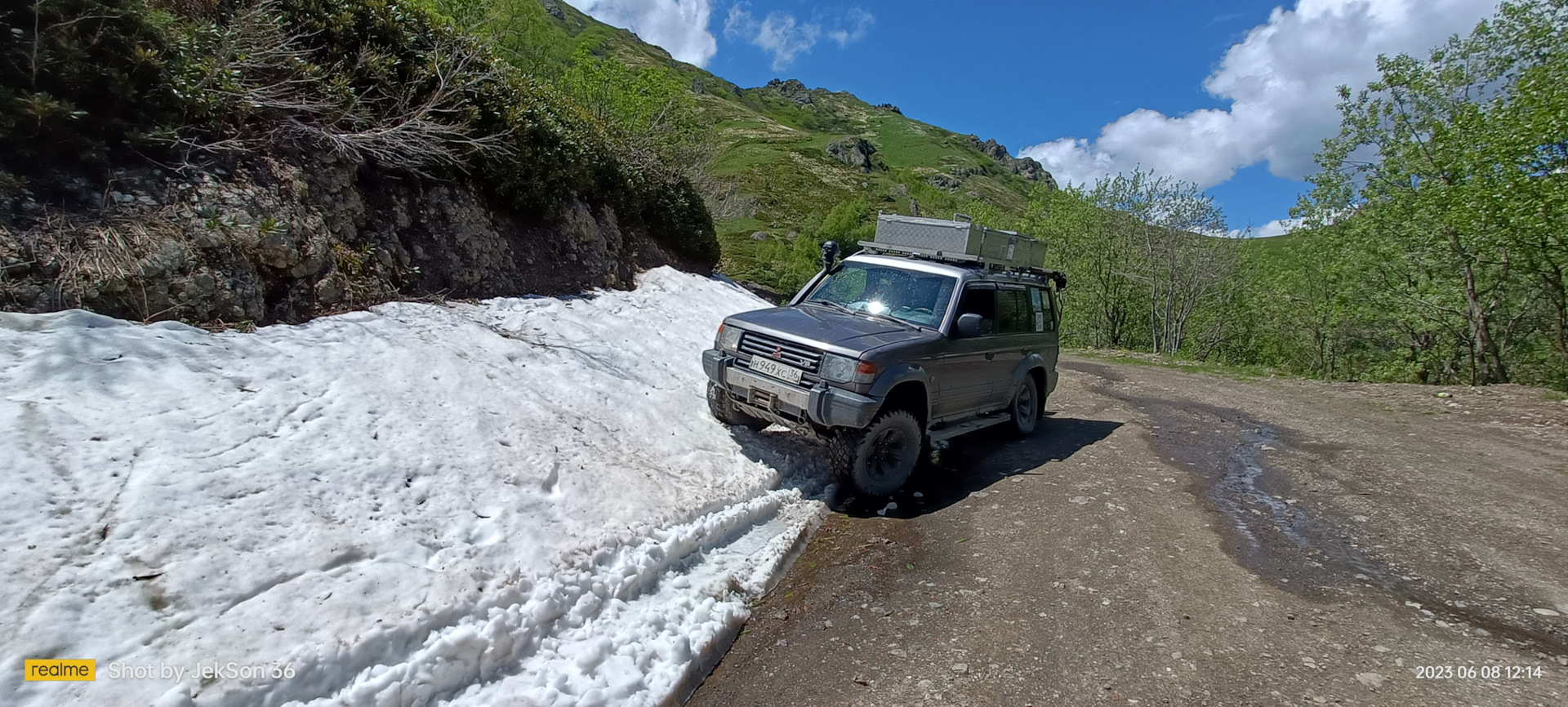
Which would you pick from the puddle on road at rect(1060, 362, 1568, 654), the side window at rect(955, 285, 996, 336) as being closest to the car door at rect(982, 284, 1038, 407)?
the side window at rect(955, 285, 996, 336)

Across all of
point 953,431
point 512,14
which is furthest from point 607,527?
point 512,14

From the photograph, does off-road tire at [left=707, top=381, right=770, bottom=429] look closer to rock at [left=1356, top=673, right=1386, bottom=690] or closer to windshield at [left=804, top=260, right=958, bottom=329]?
windshield at [left=804, top=260, right=958, bottom=329]

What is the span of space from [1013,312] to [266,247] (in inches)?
286

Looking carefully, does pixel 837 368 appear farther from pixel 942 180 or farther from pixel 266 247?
pixel 942 180

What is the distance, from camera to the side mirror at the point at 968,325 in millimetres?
6656

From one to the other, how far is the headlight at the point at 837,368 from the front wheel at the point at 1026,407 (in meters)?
3.38

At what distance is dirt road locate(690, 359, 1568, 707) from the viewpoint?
3455 millimetres

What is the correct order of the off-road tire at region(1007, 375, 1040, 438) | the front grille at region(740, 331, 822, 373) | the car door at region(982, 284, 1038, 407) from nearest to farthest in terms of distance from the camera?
the front grille at region(740, 331, 822, 373), the car door at region(982, 284, 1038, 407), the off-road tire at region(1007, 375, 1040, 438)

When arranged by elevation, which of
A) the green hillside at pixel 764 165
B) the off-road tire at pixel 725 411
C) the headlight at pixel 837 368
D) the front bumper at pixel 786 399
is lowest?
the off-road tire at pixel 725 411

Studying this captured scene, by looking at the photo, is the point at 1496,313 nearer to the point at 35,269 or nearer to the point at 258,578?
the point at 258,578

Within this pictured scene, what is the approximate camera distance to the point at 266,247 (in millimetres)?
5934

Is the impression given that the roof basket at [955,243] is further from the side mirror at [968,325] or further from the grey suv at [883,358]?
the side mirror at [968,325]

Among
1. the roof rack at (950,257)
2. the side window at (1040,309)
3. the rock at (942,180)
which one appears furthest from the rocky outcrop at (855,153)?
the roof rack at (950,257)

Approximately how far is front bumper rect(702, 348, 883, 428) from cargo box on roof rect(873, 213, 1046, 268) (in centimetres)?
261
